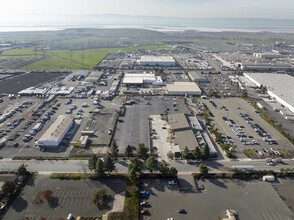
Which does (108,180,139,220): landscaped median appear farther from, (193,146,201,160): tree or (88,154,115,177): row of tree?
(193,146,201,160): tree

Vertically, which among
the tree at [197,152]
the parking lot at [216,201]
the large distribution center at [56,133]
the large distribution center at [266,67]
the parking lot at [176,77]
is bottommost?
the parking lot at [216,201]

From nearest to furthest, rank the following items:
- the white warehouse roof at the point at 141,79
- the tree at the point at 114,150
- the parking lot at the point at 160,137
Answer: the tree at the point at 114,150 < the parking lot at the point at 160,137 < the white warehouse roof at the point at 141,79

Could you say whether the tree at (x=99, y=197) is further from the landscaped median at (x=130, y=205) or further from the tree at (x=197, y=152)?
the tree at (x=197, y=152)

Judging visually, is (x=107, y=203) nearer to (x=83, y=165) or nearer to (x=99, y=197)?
(x=99, y=197)

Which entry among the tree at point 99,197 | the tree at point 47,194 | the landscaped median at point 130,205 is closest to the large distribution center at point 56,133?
the tree at point 47,194

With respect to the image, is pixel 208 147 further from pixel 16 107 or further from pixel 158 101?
pixel 16 107

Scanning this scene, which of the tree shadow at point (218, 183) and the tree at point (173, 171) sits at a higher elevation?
the tree at point (173, 171)

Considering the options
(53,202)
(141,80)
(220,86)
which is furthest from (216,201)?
(220,86)
